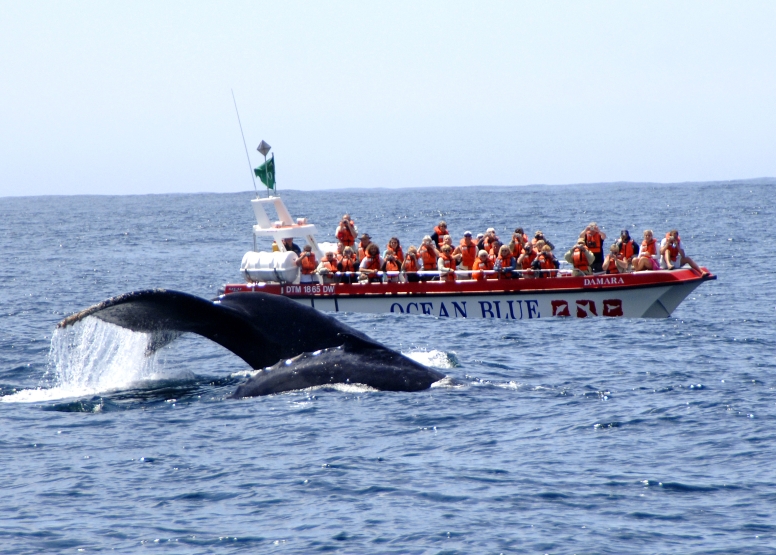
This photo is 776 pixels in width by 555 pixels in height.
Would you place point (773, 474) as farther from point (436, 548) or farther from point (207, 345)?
point (207, 345)

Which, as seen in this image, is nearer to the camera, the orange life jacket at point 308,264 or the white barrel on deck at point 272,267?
the white barrel on deck at point 272,267

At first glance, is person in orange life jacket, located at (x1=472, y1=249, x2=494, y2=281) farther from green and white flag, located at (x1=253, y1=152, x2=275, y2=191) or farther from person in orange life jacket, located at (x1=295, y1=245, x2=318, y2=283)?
green and white flag, located at (x1=253, y1=152, x2=275, y2=191)

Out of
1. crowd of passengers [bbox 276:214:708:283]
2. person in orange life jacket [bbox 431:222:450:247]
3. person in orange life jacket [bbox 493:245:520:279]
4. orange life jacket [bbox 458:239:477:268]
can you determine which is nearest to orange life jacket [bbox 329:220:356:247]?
crowd of passengers [bbox 276:214:708:283]

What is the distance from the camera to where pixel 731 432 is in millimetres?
10344

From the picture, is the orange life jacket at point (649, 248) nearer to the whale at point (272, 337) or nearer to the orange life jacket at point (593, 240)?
the orange life jacket at point (593, 240)

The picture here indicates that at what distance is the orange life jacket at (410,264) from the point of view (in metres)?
21.7

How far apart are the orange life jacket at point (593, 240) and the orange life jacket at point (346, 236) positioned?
17.7ft

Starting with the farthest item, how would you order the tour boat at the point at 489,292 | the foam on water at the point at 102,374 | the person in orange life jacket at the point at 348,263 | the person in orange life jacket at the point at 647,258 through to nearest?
the person in orange life jacket at the point at 348,263 < the person in orange life jacket at the point at 647,258 < the tour boat at the point at 489,292 < the foam on water at the point at 102,374

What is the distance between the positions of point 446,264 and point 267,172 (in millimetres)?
5140

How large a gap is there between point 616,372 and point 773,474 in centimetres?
531

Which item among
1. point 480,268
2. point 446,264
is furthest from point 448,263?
point 480,268

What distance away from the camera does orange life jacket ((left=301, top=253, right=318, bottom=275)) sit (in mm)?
22844

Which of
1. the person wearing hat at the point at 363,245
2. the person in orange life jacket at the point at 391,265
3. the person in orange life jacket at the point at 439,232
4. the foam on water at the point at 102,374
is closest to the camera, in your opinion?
the foam on water at the point at 102,374

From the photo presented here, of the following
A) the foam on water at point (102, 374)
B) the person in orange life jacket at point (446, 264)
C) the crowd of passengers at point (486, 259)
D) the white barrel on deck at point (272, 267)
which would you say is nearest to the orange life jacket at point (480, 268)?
the crowd of passengers at point (486, 259)
